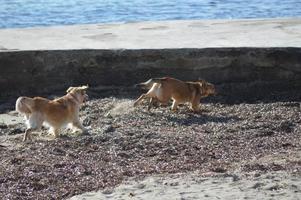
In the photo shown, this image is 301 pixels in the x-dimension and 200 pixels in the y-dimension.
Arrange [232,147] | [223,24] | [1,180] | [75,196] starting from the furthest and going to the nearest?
[223,24], [232,147], [1,180], [75,196]

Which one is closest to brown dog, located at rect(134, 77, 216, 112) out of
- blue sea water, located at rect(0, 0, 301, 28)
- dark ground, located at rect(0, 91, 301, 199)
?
dark ground, located at rect(0, 91, 301, 199)

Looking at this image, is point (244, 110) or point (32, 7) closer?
point (244, 110)

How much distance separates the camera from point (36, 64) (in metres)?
11.4

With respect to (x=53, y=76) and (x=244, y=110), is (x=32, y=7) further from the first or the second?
(x=244, y=110)

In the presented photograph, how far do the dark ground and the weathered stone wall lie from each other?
64 centimetres

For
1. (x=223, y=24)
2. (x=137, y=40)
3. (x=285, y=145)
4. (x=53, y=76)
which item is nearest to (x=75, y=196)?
(x=285, y=145)

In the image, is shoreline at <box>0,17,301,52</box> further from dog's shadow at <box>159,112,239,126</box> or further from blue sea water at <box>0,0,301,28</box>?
blue sea water at <box>0,0,301,28</box>

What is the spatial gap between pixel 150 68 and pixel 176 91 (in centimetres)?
144

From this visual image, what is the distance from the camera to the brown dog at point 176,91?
9867 mm

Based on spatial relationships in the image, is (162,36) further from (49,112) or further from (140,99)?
(49,112)

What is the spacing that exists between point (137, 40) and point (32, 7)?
10664mm

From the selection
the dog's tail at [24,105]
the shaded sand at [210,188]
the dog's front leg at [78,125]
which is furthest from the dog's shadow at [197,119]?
the shaded sand at [210,188]

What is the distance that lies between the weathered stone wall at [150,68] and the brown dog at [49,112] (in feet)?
7.70

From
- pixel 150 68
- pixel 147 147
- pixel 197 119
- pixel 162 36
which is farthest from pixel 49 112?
pixel 162 36
